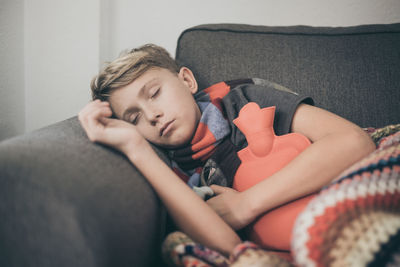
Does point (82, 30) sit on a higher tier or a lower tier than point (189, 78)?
higher

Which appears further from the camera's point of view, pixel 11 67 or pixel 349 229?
pixel 11 67

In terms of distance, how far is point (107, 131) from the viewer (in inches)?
19.4

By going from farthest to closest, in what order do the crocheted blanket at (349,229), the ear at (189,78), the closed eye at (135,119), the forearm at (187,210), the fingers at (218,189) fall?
the ear at (189,78), the closed eye at (135,119), the fingers at (218,189), the forearm at (187,210), the crocheted blanket at (349,229)

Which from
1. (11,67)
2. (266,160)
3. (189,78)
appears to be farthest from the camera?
(11,67)

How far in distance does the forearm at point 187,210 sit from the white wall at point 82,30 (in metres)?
0.76

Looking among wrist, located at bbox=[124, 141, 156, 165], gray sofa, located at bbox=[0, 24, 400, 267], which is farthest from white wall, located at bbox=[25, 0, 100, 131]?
wrist, located at bbox=[124, 141, 156, 165]

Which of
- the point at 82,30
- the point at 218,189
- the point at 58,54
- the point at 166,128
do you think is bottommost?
the point at 218,189

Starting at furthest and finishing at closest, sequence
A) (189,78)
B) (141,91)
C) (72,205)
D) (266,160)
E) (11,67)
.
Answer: (11,67) → (189,78) → (141,91) → (266,160) → (72,205)

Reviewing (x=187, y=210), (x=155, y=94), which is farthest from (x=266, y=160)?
(x=155, y=94)

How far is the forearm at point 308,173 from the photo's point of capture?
490 millimetres

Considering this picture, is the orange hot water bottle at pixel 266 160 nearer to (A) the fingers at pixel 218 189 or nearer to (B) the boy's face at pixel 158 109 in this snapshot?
(A) the fingers at pixel 218 189

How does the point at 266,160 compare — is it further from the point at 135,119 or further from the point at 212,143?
the point at 135,119

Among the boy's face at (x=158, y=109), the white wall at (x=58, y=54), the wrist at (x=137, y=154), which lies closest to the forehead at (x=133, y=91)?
the boy's face at (x=158, y=109)

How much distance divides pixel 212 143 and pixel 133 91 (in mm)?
256
